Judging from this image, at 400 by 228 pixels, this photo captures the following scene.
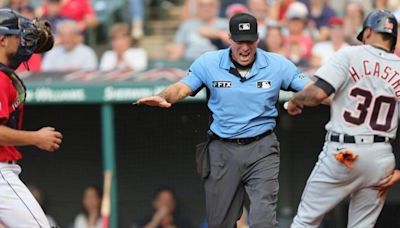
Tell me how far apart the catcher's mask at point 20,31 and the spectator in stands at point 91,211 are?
13.8ft

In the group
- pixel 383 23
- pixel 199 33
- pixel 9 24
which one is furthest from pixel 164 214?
pixel 383 23

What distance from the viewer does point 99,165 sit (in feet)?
38.4

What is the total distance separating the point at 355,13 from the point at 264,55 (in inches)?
169

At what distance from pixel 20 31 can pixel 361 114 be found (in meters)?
2.28

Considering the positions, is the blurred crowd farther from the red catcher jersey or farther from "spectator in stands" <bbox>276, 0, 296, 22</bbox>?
the red catcher jersey

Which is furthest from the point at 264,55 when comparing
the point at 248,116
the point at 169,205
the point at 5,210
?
the point at 169,205

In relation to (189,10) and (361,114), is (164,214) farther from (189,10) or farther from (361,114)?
(361,114)

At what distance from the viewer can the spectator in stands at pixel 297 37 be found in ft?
37.2

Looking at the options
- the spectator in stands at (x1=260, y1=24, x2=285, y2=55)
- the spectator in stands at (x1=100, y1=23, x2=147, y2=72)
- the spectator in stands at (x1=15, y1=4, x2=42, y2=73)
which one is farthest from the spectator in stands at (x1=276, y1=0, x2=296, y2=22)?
the spectator in stands at (x1=15, y1=4, x2=42, y2=73)

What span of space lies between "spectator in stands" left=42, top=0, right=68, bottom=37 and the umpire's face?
5.48 metres

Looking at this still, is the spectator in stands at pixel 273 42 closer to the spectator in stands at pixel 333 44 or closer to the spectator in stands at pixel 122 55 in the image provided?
the spectator in stands at pixel 333 44

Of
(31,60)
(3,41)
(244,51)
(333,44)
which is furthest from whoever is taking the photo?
(31,60)

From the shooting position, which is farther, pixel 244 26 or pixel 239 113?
pixel 239 113

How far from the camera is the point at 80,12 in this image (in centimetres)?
1270
